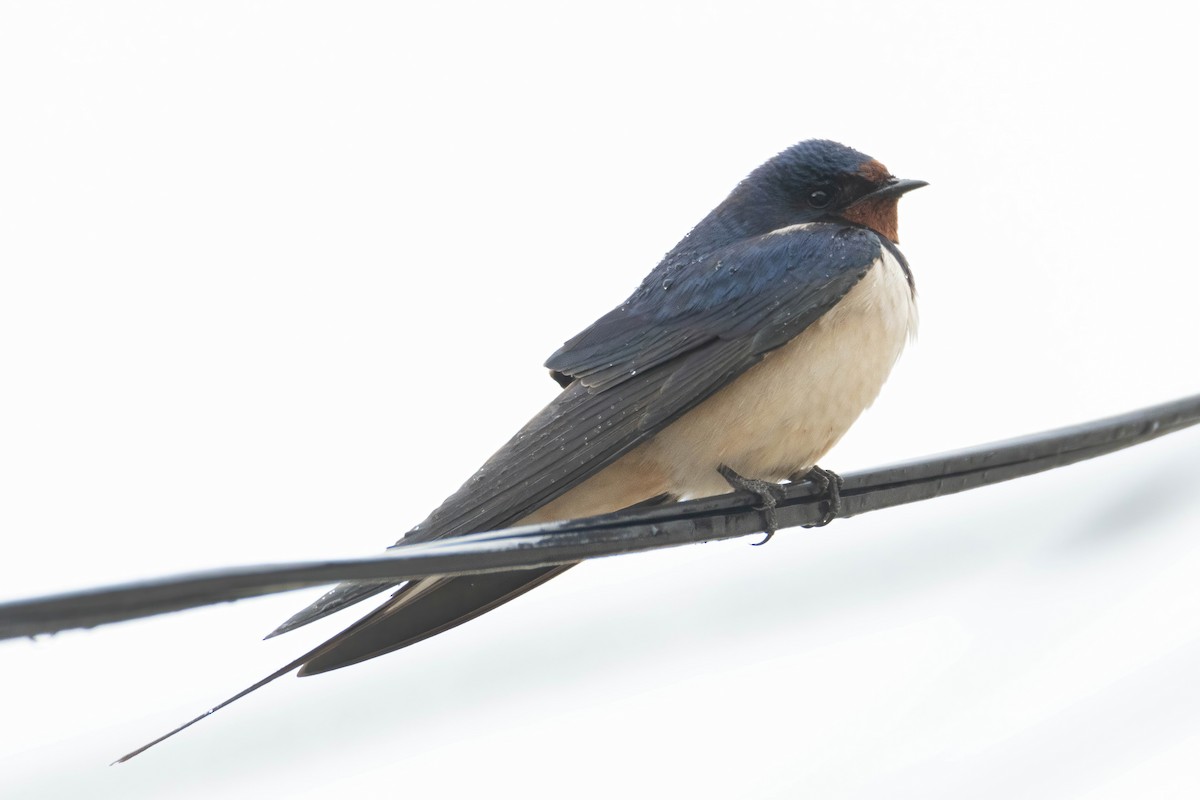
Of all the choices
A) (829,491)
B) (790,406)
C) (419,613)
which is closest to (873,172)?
(790,406)

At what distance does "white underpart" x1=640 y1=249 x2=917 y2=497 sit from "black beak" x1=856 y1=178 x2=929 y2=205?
464 millimetres

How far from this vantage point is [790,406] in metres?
3.17

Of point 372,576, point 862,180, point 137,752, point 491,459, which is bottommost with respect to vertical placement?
point 137,752

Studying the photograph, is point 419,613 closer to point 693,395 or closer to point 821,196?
point 693,395

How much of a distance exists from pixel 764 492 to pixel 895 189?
4.03 ft

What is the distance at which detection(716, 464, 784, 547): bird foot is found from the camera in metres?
2.65

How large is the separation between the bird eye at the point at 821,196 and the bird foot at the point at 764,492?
92 centimetres

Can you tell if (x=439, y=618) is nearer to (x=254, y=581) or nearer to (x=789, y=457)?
(x=789, y=457)

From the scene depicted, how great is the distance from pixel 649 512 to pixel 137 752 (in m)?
0.79

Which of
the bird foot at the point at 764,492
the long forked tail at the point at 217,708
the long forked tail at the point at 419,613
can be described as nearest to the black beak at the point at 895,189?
the bird foot at the point at 764,492

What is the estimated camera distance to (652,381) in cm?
319

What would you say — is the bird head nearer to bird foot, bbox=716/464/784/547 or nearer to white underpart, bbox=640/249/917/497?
white underpart, bbox=640/249/917/497

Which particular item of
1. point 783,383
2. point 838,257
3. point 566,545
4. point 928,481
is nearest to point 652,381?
point 783,383

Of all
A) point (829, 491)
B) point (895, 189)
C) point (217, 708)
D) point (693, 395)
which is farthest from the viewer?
point (895, 189)
